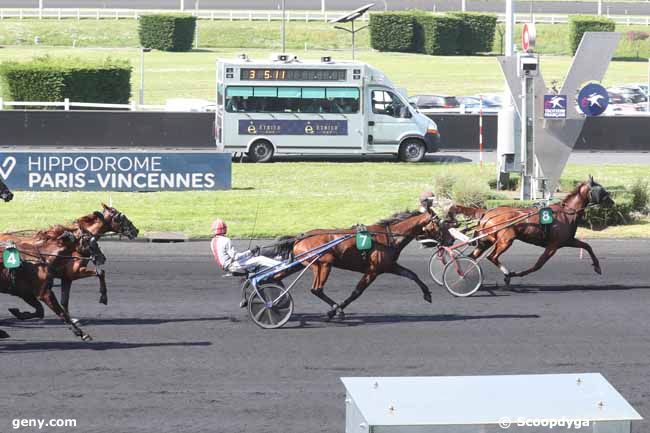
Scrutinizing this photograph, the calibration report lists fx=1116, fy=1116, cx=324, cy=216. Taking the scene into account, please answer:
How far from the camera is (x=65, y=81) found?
116 feet

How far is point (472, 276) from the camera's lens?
14.8 m

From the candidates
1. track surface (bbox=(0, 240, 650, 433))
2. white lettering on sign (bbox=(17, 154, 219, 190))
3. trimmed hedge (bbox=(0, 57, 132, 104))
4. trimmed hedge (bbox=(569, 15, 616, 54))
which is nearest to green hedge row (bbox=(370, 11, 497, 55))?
trimmed hedge (bbox=(569, 15, 616, 54))

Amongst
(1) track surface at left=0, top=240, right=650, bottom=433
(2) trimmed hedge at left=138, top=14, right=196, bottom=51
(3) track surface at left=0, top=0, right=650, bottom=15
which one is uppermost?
(3) track surface at left=0, top=0, right=650, bottom=15

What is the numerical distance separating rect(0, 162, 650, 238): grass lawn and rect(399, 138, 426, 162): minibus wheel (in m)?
2.04

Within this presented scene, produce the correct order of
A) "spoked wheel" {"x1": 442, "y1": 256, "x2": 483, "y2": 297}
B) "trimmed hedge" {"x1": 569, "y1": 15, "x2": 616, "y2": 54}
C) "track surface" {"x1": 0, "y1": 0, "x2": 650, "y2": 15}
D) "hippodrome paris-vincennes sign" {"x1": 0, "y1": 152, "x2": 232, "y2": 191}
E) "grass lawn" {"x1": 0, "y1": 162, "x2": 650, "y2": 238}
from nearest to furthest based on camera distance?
"spoked wheel" {"x1": 442, "y1": 256, "x2": 483, "y2": 297} → "grass lawn" {"x1": 0, "y1": 162, "x2": 650, "y2": 238} → "hippodrome paris-vincennes sign" {"x1": 0, "y1": 152, "x2": 232, "y2": 191} → "trimmed hedge" {"x1": 569, "y1": 15, "x2": 616, "y2": 54} → "track surface" {"x1": 0, "y1": 0, "x2": 650, "y2": 15}

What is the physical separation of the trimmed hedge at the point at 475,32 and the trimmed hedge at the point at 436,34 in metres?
0.39

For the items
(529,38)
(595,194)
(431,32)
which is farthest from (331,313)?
(431,32)

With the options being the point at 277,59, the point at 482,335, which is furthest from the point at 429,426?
the point at 277,59

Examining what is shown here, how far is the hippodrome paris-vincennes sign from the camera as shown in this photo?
Answer: 23125 millimetres

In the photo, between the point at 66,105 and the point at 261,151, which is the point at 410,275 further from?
the point at 66,105

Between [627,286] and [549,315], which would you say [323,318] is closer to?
[549,315]

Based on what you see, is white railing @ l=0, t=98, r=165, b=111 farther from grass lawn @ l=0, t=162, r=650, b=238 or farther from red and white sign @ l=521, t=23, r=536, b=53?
red and white sign @ l=521, t=23, r=536, b=53

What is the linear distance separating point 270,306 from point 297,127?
1688 centimetres

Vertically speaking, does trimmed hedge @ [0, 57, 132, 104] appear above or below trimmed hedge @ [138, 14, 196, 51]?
below
